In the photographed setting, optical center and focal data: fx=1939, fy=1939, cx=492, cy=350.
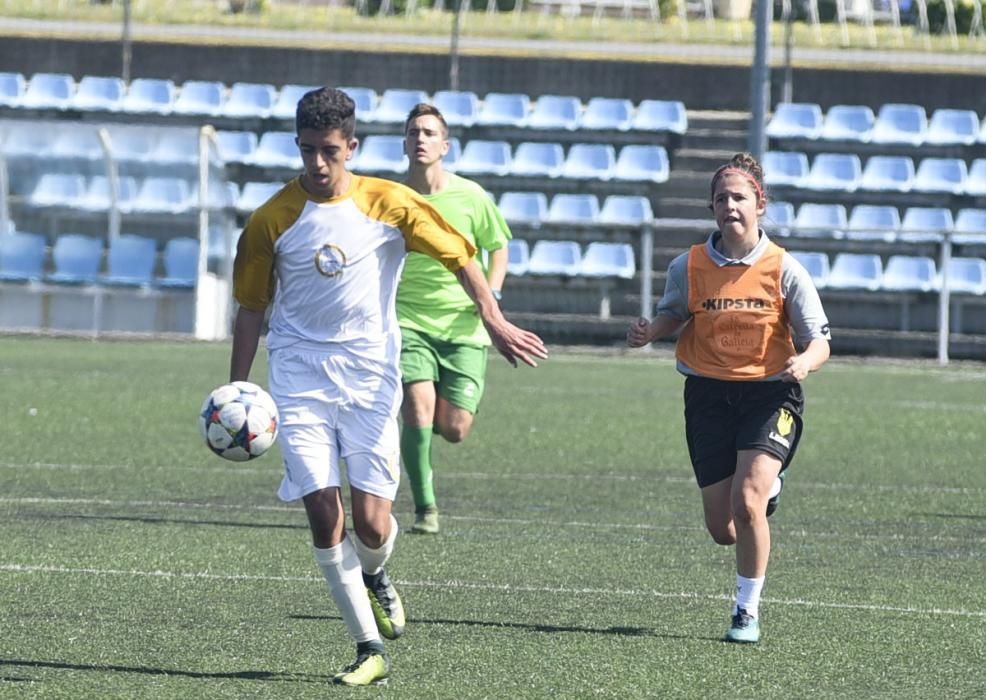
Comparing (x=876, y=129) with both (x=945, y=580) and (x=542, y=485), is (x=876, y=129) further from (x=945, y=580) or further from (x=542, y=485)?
(x=945, y=580)

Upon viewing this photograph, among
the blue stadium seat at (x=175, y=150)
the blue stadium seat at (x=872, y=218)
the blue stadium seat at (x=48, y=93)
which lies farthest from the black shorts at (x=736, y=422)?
the blue stadium seat at (x=48, y=93)

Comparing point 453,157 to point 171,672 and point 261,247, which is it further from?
point 171,672

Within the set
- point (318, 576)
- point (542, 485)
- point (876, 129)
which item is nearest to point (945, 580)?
point (318, 576)

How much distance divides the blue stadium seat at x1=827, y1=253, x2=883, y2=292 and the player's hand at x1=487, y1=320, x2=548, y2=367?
18.1m

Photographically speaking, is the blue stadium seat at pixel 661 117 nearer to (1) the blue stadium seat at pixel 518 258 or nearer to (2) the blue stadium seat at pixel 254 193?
(1) the blue stadium seat at pixel 518 258

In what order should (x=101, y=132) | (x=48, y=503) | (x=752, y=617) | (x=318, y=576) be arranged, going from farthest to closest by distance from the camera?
(x=101, y=132), (x=48, y=503), (x=318, y=576), (x=752, y=617)

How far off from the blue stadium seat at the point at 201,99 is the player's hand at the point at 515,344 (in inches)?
862

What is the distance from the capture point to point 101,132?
2327 centimetres

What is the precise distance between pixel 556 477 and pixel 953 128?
52.4 ft

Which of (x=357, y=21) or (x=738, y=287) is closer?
(x=738, y=287)

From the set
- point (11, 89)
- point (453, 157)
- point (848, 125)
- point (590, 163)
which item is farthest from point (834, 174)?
point (11, 89)

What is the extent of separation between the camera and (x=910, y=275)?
2362cm

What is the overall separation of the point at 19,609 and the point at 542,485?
4954 mm

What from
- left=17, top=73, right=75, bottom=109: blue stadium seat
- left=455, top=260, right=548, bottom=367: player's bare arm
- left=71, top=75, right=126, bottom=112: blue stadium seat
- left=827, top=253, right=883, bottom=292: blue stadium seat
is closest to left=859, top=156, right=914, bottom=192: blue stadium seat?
left=827, top=253, right=883, bottom=292: blue stadium seat
